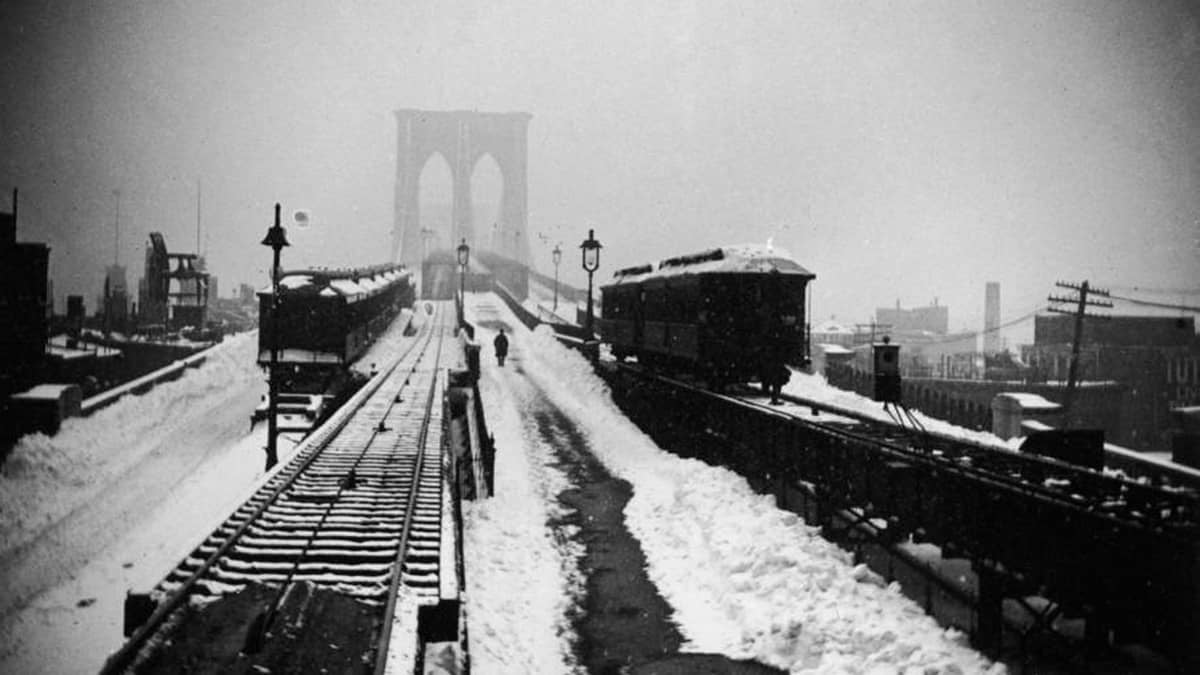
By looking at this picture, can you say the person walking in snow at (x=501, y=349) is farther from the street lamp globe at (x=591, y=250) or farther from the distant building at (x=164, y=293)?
the distant building at (x=164, y=293)

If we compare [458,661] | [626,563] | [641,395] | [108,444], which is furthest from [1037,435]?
[108,444]

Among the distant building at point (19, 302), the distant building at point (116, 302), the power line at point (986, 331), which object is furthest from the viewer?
the distant building at point (116, 302)

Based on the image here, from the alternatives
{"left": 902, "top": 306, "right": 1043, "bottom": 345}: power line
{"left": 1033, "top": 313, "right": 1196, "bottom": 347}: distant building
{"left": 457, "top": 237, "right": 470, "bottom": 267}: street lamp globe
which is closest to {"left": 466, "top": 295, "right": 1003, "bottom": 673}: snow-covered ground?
{"left": 1033, "top": 313, "right": 1196, "bottom": 347}: distant building

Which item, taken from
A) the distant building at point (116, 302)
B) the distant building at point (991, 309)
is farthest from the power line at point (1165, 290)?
the distant building at point (116, 302)

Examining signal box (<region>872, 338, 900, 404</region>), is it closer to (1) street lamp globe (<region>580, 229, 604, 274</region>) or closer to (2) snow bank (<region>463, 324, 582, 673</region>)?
(2) snow bank (<region>463, 324, 582, 673</region>)

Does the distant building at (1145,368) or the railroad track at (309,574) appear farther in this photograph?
the distant building at (1145,368)
